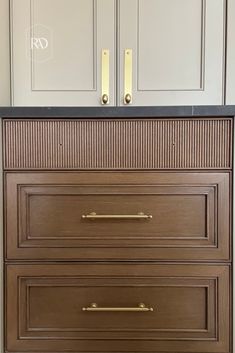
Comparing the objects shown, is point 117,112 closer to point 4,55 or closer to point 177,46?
point 177,46

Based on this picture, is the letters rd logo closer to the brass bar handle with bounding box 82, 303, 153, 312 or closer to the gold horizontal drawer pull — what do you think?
the gold horizontal drawer pull

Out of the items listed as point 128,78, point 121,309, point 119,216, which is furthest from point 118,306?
point 128,78

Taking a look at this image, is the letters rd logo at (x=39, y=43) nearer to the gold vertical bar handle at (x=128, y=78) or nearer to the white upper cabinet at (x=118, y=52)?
the white upper cabinet at (x=118, y=52)

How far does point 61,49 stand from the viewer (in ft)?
3.74

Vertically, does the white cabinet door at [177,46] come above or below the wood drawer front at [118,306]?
above

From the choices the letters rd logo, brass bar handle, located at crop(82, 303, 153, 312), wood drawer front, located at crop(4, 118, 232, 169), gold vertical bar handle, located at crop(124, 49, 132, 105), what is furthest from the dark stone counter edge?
brass bar handle, located at crop(82, 303, 153, 312)

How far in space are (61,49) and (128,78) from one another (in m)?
0.24

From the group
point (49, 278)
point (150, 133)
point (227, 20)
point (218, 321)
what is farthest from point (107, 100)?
point (218, 321)

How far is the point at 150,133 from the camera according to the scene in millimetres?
1048

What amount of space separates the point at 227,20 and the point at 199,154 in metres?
0.46

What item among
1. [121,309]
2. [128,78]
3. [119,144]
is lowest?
[121,309]

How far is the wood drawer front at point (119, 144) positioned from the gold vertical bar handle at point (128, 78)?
0.43 ft

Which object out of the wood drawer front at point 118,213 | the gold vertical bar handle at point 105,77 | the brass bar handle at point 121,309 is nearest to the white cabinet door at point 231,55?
the wood drawer front at point 118,213

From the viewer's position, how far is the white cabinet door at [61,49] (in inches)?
44.5
